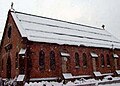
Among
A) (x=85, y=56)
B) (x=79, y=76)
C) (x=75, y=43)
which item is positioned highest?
(x=75, y=43)

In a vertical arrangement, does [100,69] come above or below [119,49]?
below

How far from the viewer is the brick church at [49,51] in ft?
91.9

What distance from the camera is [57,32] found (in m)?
35.1

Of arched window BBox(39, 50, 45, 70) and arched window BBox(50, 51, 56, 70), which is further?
arched window BBox(50, 51, 56, 70)

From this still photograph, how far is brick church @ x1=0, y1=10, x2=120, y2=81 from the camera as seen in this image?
28.0 metres

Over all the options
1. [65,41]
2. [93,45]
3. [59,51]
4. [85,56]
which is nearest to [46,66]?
Answer: [59,51]

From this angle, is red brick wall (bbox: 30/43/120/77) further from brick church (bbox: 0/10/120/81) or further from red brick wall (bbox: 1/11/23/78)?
red brick wall (bbox: 1/11/23/78)

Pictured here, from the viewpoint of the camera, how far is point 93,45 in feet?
121

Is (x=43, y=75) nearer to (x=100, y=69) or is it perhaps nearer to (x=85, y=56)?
(x=85, y=56)

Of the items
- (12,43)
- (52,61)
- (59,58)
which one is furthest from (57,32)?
(12,43)

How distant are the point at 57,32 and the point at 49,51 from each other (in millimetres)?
6065

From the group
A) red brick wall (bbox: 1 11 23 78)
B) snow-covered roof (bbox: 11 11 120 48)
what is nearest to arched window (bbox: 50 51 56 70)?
snow-covered roof (bbox: 11 11 120 48)

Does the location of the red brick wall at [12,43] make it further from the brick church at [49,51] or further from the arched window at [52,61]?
the arched window at [52,61]

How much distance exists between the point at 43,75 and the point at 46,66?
1.37 meters
